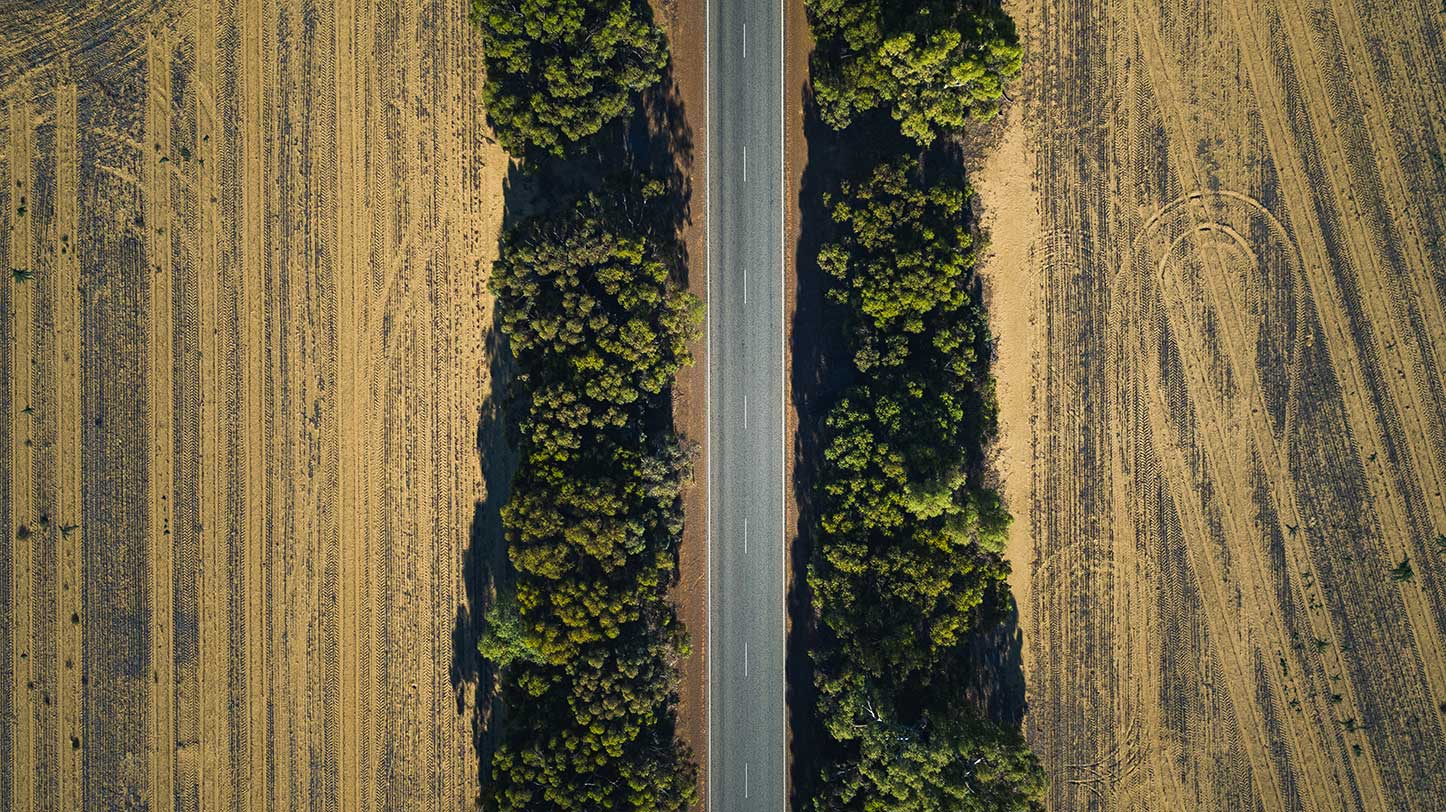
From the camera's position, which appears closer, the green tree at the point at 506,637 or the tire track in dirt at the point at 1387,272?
the green tree at the point at 506,637

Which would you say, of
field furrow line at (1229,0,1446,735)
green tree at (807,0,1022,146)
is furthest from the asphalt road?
field furrow line at (1229,0,1446,735)

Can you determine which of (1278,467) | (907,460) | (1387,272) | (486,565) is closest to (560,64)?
(907,460)

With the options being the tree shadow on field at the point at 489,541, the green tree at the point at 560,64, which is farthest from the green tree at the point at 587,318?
the green tree at the point at 560,64

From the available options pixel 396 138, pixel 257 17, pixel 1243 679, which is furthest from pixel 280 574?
pixel 1243 679

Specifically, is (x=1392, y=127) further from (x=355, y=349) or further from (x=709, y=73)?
(x=355, y=349)

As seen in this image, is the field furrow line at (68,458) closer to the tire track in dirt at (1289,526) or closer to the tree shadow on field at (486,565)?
the tree shadow on field at (486,565)

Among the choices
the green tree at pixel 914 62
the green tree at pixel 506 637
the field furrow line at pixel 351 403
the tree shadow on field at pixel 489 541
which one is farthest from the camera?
the field furrow line at pixel 351 403
